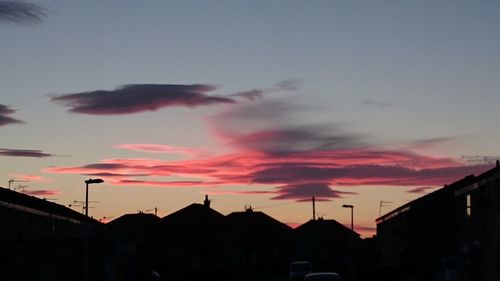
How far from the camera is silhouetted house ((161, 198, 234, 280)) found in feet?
436

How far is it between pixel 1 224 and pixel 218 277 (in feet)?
137

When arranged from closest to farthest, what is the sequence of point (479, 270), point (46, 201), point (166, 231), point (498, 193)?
point (498, 193)
point (479, 270)
point (46, 201)
point (166, 231)

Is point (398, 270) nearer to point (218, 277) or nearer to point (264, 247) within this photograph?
point (218, 277)

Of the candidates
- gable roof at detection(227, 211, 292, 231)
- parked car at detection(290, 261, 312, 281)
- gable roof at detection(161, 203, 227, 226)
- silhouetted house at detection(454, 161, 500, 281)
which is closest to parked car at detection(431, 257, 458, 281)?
silhouetted house at detection(454, 161, 500, 281)

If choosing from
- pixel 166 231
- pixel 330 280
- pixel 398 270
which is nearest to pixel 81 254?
pixel 330 280

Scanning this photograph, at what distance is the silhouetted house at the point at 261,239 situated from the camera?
149000 mm

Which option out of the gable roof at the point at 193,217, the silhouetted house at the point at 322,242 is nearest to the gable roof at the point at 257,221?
the silhouetted house at the point at 322,242

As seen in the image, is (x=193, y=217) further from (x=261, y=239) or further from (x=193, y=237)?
(x=261, y=239)

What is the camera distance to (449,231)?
9388 centimetres

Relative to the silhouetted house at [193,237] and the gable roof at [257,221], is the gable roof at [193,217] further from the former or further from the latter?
the gable roof at [257,221]

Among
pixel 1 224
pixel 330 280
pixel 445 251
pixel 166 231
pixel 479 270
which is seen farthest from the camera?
pixel 166 231

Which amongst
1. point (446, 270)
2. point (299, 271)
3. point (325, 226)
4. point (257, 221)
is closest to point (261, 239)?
point (257, 221)

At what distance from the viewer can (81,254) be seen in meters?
54.0

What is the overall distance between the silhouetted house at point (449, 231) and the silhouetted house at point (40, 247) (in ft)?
71.0
